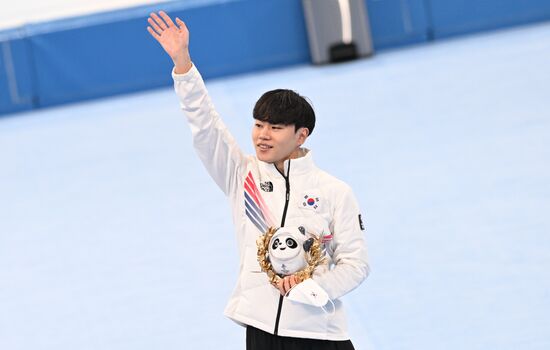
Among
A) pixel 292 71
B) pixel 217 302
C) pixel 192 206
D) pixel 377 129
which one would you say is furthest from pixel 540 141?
pixel 292 71

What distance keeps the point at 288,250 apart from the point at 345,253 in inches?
8.7

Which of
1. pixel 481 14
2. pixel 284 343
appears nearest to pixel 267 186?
pixel 284 343

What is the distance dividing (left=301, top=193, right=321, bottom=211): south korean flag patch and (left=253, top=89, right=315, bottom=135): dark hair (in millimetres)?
235

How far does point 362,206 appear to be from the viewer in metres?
7.28

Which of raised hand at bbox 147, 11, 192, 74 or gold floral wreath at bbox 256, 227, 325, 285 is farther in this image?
raised hand at bbox 147, 11, 192, 74

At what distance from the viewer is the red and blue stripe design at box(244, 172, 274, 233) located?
136 inches

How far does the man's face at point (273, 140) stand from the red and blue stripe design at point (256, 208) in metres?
0.12

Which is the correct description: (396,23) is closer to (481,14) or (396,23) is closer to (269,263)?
(481,14)

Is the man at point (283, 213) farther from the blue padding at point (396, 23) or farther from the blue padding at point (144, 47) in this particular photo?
the blue padding at point (396, 23)

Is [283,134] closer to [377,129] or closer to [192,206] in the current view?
[192,206]

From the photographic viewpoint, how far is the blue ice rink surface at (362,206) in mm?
5562

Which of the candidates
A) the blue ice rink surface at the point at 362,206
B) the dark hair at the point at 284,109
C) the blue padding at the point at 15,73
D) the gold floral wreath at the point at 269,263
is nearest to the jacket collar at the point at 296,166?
the dark hair at the point at 284,109

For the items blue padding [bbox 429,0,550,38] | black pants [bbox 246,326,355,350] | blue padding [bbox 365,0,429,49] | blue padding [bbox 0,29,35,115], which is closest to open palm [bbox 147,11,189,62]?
black pants [bbox 246,326,355,350]

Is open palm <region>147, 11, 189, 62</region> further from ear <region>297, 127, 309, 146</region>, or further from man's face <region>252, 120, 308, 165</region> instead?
ear <region>297, 127, 309, 146</region>
